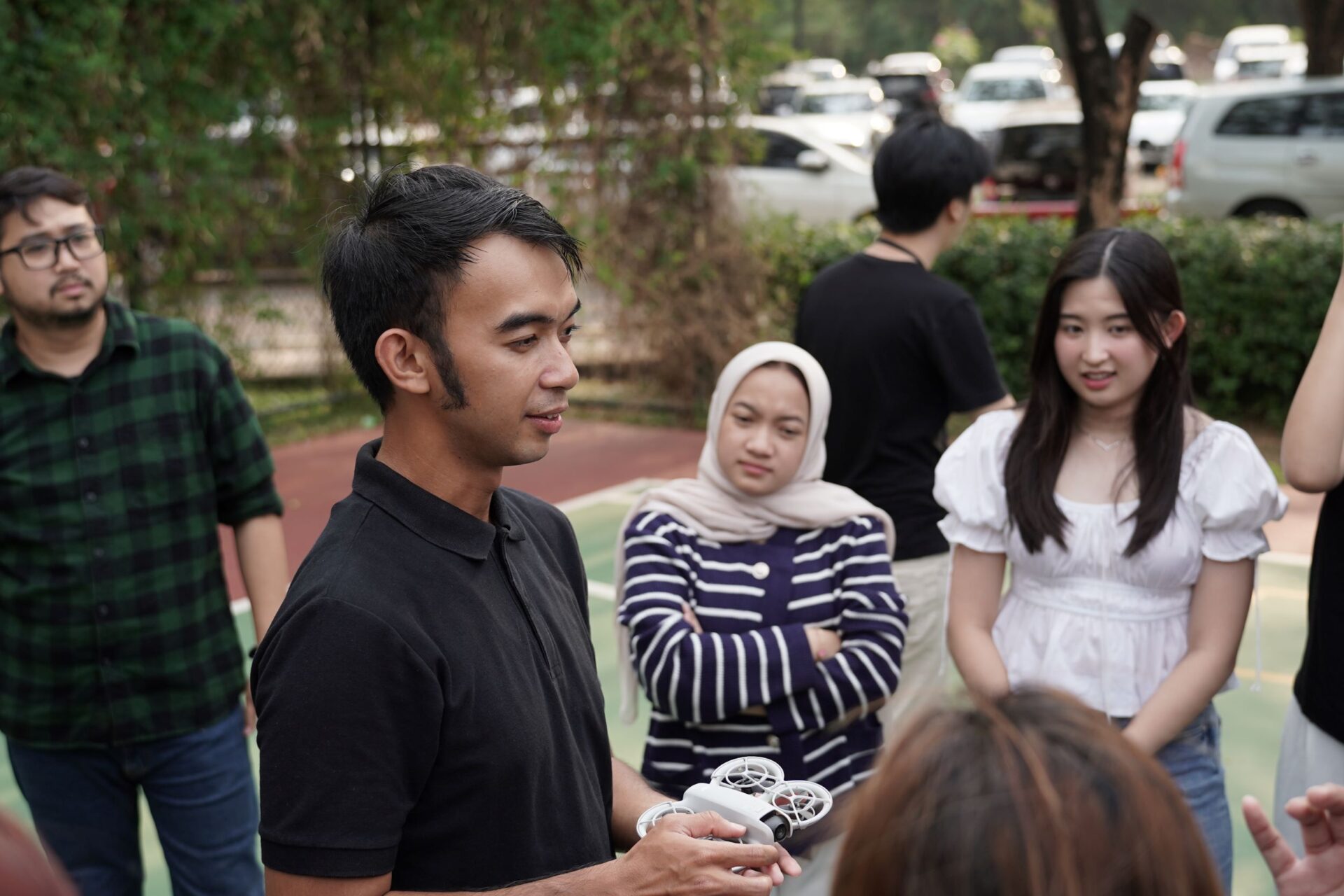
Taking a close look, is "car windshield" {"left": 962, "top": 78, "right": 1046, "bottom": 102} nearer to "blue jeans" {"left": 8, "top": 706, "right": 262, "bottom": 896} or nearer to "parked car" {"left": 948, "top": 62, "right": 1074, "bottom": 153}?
"parked car" {"left": 948, "top": 62, "right": 1074, "bottom": 153}

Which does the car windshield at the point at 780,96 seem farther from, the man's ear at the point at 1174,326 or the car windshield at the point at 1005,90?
the man's ear at the point at 1174,326

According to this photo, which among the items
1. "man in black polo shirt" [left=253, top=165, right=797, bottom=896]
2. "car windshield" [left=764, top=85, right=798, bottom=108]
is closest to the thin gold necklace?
"man in black polo shirt" [left=253, top=165, right=797, bottom=896]

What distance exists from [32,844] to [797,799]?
1.33 m

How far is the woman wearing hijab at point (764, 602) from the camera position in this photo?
300 cm

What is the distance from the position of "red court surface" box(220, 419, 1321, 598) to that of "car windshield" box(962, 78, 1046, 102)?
2206cm

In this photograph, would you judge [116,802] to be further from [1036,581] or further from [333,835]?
[1036,581]

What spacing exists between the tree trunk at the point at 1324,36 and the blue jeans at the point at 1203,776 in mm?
14999

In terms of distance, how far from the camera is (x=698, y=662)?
2.96 m

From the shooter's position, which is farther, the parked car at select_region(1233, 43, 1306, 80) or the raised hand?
the parked car at select_region(1233, 43, 1306, 80)

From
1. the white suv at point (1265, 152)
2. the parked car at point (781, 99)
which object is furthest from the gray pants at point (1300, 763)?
the parked car at point (781, 99)

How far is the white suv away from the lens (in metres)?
13.8

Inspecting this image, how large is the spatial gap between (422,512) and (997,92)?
Answer: 101 feet

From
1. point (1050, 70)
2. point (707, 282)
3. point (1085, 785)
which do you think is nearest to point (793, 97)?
point (1050, 70)

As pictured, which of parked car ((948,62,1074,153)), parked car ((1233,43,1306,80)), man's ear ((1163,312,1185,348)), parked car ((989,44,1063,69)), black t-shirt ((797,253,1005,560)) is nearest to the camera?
man's ear ((1163,312,1185,348))
